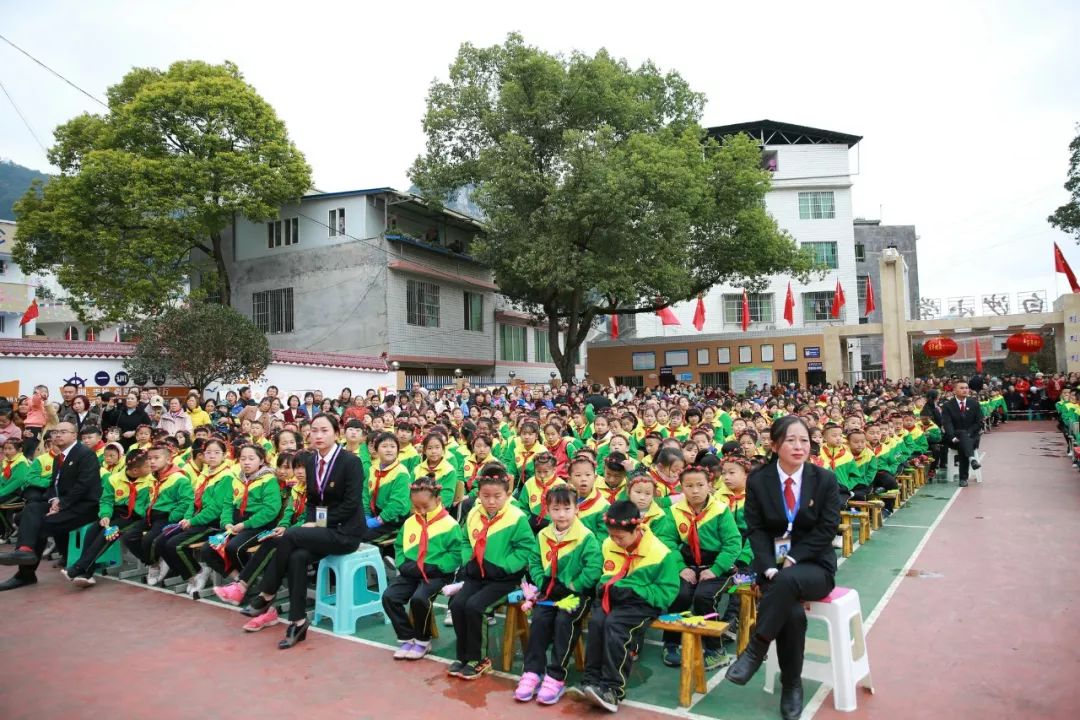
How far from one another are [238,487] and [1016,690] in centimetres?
566

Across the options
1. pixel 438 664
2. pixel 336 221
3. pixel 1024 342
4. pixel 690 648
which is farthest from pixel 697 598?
pixel 1024 342

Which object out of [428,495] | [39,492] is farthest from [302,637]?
[39,492]

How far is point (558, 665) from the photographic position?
4074 millimetres

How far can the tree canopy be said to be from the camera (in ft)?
46.2

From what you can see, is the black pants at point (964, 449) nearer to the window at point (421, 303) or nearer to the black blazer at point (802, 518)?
the black blazer at point (802, 518)

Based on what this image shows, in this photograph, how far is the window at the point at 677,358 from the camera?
31309mm

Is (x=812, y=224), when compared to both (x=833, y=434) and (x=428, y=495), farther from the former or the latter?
(x=428, y=495)

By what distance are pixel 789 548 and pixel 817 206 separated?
34131mm

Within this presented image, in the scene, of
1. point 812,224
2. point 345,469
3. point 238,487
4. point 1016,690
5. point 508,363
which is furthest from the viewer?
point 812,224

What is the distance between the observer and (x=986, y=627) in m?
4.87

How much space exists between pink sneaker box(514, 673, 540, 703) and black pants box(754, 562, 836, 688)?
4.15 feet

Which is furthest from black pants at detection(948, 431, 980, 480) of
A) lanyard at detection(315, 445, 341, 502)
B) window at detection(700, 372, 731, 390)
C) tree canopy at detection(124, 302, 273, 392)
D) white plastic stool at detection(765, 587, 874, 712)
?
window at detection(700, 372, 731, 390)

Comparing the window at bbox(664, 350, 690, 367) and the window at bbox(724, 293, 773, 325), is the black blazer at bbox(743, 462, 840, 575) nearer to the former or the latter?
the window at bbox(664, 350, 690, 367)

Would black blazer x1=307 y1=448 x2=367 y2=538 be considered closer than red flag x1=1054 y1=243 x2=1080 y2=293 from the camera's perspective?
Yes
